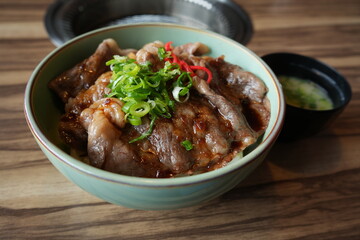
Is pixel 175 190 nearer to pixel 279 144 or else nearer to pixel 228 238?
pixel 228 238

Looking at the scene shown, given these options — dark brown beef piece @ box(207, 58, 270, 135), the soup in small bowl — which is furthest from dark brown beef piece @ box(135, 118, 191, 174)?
the soup in small bowl

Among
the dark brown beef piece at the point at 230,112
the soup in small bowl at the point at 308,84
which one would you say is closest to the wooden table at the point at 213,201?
the soup in small bowl at the point at 308,84

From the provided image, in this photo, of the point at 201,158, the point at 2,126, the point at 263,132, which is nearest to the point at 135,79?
the point at 201,158

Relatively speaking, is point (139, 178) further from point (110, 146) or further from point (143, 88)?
Answer: point (143, 88)

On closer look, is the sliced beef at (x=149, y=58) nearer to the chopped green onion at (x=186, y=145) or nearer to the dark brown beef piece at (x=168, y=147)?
the dark brown beef piece at (x=168, y=147)

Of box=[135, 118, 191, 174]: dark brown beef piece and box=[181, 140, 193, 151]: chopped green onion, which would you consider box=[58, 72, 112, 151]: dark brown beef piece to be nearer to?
box=[135, 118, 191, 174]: dark brown beef piece
